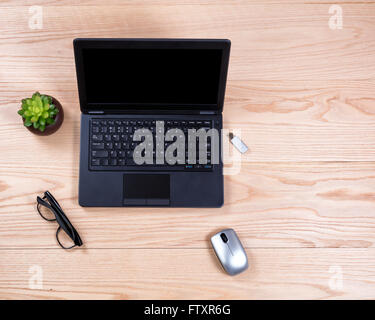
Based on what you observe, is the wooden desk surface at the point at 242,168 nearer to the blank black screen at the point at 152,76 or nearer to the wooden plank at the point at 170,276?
the wooden plank at the point at 170,276

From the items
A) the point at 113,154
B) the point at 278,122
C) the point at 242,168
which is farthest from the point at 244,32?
the point at 113,154

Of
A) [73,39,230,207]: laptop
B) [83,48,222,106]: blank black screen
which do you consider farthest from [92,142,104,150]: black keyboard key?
[83,48,222,106]: blank black screen

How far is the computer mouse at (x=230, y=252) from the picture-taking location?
2.48 feet

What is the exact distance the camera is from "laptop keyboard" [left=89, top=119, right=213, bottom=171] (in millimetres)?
790

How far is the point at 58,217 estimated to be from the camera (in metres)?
0.77

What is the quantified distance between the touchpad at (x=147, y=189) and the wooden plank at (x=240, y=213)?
0.03 metres

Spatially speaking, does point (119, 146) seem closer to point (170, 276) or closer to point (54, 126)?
point (54, 126)

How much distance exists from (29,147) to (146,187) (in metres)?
0.32

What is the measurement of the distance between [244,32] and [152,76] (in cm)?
30

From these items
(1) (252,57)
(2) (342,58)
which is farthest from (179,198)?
(2) (342,58)

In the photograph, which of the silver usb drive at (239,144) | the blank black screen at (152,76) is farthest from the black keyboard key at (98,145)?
the silver usb drive at (239,144)

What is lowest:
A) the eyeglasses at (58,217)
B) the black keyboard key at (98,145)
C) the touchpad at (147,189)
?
the eyeglasses at (58,217)

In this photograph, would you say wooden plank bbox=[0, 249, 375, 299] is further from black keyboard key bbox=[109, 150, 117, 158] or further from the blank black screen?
the blank black screen

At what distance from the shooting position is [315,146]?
32.6 inches
